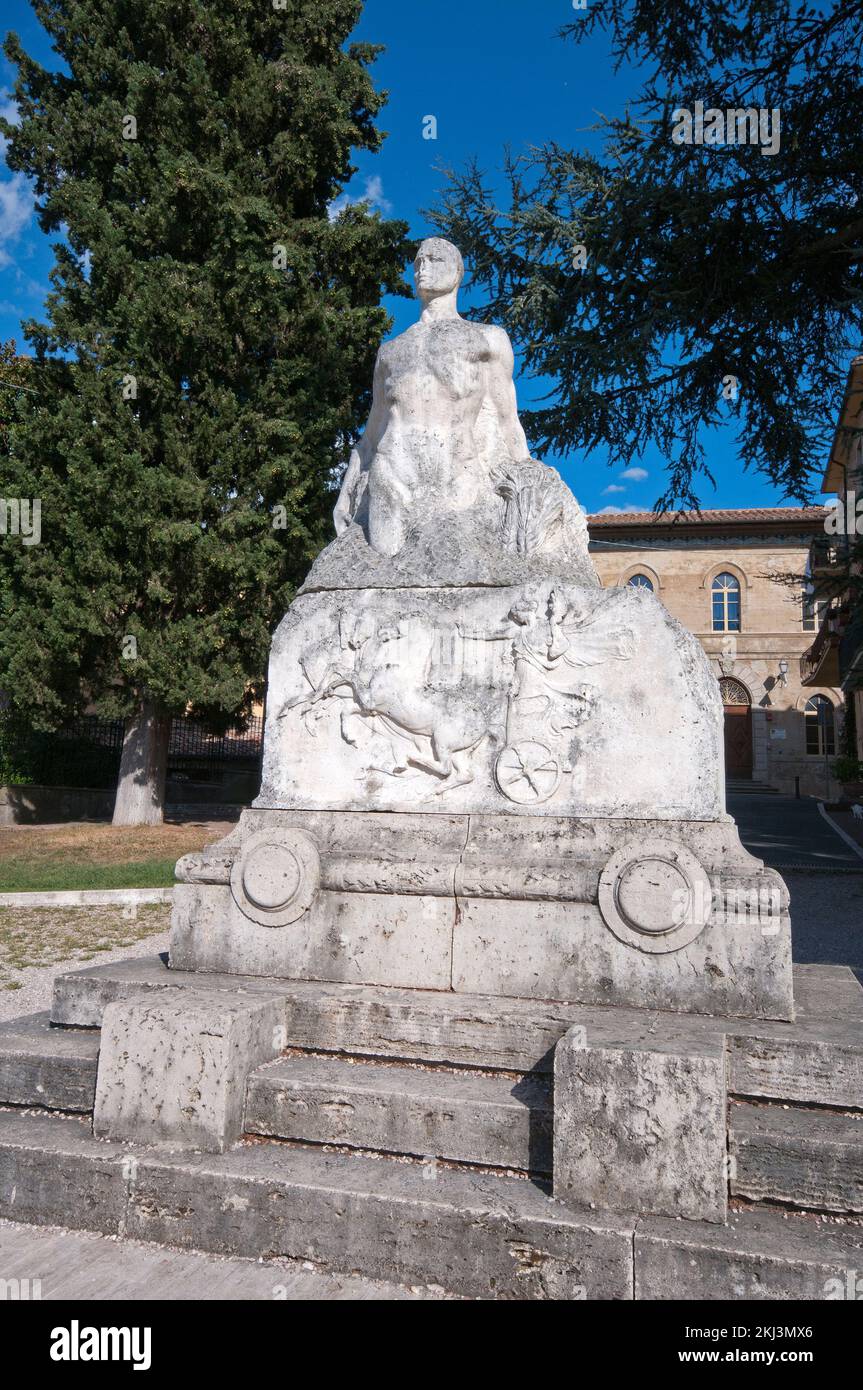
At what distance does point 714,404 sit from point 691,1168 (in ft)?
32.5

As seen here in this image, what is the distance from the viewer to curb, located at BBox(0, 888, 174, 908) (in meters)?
8.75

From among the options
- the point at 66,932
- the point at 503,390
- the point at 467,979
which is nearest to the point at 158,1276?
the point at 467,979

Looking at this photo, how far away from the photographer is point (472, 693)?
3.70 meters

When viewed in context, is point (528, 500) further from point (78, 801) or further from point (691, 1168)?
point (78, 801)

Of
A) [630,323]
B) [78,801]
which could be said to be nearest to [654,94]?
[630,323]

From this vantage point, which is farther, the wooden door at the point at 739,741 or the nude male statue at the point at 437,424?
the wooden door at the point at 739,741

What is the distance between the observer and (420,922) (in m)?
3.28

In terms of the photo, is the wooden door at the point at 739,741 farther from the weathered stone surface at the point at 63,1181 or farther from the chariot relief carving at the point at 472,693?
the weathered stone surface at the point at 63,1181

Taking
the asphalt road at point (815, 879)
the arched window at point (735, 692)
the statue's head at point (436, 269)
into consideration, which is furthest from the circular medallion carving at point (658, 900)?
the arched window at point (735, 692)

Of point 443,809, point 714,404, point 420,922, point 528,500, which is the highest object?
point 714,404

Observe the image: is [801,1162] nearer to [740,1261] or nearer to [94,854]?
[740,1261]

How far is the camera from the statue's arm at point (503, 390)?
14.0 feet

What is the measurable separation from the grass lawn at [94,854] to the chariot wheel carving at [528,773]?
666 centimetres

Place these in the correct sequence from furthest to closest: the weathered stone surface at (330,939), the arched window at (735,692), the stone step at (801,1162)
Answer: the arched window at (735,692)
the weathered stone surface at (330,939)
the stone step at (801,1162)
